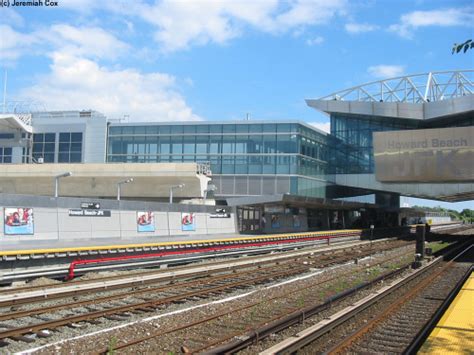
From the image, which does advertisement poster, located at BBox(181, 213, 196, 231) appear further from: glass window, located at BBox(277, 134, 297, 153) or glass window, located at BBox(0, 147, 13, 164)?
glass window, located at BBox(0, 147, 13, 164)

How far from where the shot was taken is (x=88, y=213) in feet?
87.0

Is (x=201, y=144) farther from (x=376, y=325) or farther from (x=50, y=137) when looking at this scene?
(x=376, y=325)

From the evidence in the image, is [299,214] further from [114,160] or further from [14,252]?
[14,252]

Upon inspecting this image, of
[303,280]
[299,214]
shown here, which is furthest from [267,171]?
[303,280]

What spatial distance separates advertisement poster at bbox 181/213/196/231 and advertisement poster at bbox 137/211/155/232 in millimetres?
3003

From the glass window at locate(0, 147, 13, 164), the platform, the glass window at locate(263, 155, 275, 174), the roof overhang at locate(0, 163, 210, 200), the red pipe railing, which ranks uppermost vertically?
the glass window at locate(0, 147, 13, 164)

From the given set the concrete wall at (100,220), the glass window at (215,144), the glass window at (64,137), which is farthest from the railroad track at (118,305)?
the glass window at (64,137)

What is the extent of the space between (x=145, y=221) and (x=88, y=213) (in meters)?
4.81

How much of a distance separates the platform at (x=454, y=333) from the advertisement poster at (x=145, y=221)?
2150cm

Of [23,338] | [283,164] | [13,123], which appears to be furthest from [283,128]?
[23,338]

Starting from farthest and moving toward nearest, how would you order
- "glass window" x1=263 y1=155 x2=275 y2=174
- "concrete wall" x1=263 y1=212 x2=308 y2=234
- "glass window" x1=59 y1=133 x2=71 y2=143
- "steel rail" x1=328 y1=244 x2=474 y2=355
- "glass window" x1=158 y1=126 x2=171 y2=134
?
"glass window" x1=59 y1=133 x2=71 y2=143, "glass window" x1=158 y1=126 x2=171 y2=134, "glass window" x1=263 y1=155 x2=275 y2=174, "concrete wall" x1=263 y1=212 x2=308 y2=234, "steel rail" x1=328 y1=244 x2=474 y2=355

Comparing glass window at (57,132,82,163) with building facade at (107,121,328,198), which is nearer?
building facade at (107,121,328,198)

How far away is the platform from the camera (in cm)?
752

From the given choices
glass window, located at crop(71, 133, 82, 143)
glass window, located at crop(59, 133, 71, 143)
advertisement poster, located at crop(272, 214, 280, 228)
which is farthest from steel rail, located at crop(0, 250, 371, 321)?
glass window, located at crop(59, 133, 71, 143)
